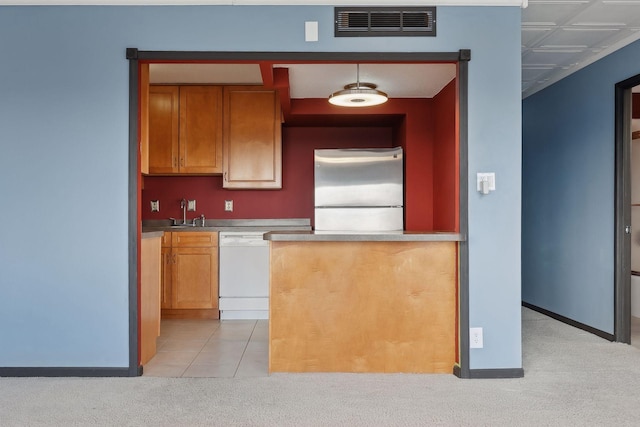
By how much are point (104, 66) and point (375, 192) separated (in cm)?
288

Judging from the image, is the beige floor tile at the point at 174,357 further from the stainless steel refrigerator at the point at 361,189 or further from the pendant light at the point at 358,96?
the pendant light at the point at 358,96

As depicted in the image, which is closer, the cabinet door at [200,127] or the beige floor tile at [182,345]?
the beige floor tile at [182,345]

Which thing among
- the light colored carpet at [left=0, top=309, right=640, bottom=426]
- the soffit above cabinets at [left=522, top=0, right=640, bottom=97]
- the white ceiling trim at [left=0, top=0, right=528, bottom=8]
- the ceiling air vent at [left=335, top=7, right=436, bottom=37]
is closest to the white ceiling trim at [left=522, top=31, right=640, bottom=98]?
the soffit above cabinets at [left=522, top=0, right=640, bottom=97]

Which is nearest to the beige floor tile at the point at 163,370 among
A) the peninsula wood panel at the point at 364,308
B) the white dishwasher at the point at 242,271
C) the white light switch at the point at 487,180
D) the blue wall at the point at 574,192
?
the peninsula wood panel at the point at 364,308

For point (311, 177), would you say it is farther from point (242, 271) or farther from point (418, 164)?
point (242, 271)

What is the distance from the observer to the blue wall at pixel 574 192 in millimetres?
3895

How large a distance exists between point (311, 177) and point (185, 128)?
144cm

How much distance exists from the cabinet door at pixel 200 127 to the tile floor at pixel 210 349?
160 centimetres

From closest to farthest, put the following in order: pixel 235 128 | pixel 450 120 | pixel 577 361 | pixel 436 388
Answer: pixel 436 388 < pixel 577 361 < pixel 450 120 < pixel 235 128

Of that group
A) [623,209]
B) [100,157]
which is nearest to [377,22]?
[100,157]

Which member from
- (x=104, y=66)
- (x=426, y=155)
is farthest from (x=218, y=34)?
(x=426, y=155)

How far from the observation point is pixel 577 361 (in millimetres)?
3230

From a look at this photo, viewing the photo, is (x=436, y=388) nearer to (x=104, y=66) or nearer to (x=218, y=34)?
(x=218, y=34)

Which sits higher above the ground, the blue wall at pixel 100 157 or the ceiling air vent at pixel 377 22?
the ceiling air vent at pixel 377 22
